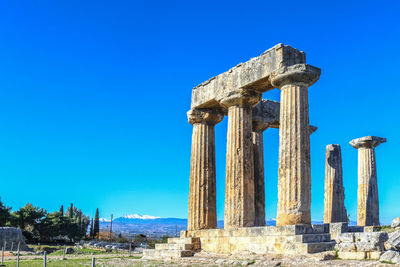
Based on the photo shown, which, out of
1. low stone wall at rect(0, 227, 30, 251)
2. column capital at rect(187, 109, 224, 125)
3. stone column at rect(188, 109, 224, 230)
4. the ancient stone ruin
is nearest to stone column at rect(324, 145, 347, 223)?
the ancient stone ruin

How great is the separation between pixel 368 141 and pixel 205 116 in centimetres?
1330

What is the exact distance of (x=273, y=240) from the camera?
59.3ft

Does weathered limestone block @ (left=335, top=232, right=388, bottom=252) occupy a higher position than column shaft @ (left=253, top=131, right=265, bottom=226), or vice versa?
column shaft @ (left=253, top=131, right=265, bottom=226)

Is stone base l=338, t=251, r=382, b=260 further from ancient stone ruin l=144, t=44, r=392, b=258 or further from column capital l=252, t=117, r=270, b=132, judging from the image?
column capital l=252, t=117, r=270, b=132

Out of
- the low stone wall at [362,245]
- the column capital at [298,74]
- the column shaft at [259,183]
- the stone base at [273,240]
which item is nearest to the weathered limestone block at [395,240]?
the low stone wall at [362,245]

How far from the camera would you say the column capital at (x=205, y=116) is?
1017 inches

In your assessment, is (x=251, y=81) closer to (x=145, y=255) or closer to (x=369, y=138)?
(x=145, y=255)

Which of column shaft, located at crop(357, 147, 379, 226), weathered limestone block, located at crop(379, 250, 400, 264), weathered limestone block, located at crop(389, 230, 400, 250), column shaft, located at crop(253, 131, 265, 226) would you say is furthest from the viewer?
column shaft, located at crop(357, 147, 379, 226)

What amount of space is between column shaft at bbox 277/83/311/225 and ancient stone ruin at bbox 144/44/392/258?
40mm

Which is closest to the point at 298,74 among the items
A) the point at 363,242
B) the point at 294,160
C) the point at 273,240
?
the point at 294,160

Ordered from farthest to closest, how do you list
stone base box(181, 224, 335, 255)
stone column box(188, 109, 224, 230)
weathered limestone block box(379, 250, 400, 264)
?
1. stone column box(188, 109, 224, 230)
2. stone base box(181, 224, 335, 255)
3. weathered limestone block box(379, 250, 400, 264)

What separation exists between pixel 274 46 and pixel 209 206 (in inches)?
377

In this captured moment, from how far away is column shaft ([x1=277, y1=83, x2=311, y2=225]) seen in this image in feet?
60.6

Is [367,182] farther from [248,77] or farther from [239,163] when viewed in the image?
[248,77]
